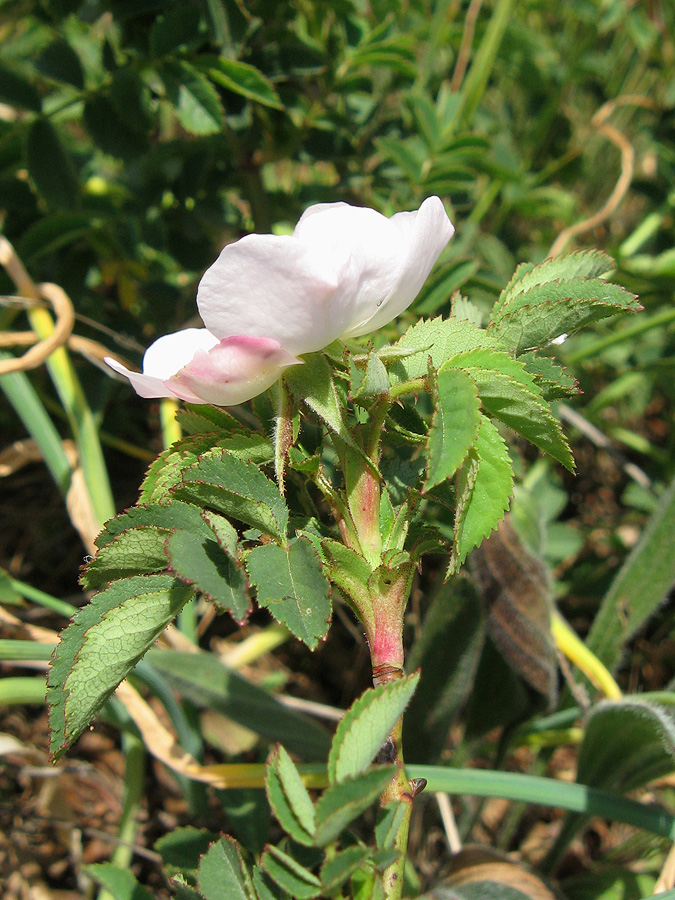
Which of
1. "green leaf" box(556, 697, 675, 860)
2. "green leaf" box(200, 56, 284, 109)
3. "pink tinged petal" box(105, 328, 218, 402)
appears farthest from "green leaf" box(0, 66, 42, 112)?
"green leaf" box(556, 697, 675, 860)

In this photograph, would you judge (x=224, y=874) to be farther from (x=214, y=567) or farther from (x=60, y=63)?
(x=60, y=63)

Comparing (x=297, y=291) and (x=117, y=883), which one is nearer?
(x=297, y=291)

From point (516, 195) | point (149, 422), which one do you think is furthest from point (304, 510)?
point (516, 195)

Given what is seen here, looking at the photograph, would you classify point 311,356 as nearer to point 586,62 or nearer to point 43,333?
point 43,333

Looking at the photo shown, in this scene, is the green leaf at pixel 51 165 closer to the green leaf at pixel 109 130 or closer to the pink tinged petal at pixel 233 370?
the green leaf at pixel 109 130

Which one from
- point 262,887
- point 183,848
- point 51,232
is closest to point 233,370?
point 262,887

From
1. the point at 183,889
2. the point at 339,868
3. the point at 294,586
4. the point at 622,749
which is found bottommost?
the point at 622,749

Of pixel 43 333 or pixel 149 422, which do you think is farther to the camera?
pixel 149 422
